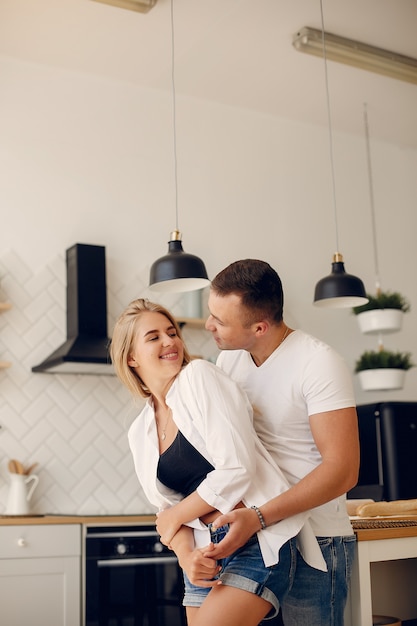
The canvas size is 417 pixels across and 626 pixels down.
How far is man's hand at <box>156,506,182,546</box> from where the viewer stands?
71.0 inches

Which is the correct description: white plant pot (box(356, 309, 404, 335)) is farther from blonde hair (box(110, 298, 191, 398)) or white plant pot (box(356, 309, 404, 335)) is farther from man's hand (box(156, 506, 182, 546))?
man's hand (box(156, 506, 182, 546))

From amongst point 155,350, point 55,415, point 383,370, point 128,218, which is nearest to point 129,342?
point 155,350

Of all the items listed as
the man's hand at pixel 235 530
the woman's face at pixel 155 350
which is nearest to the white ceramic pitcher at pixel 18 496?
the woman's face at pixel 155 350

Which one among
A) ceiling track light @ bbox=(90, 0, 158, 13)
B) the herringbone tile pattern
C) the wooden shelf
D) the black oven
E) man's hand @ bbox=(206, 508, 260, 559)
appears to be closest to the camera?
man's hand @ bbox=(206, 508, 260, 559)

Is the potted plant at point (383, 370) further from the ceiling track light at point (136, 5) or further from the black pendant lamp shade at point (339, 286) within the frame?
the ceiling track light at point (136, 5)

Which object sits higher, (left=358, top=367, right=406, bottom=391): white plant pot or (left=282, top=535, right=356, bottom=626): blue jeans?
(left=358, top=367, right=406, bottom=391): white plant pot

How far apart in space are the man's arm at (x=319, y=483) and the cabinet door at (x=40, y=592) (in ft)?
7.16

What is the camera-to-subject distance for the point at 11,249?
172 inches

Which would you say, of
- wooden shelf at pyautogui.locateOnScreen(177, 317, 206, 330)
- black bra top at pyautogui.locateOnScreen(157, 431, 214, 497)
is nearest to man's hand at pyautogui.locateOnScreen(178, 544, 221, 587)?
black bra top at pyautogui.locateOnScreen(157, 431, 214, 497)

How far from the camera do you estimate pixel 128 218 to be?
15.6ft

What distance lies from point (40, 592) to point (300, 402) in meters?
2.25

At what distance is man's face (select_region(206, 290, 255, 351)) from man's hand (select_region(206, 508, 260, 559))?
450mm

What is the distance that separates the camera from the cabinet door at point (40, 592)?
3572mm

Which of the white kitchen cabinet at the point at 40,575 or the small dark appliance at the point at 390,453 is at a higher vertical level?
the small dark appliance at the point at 390,453
